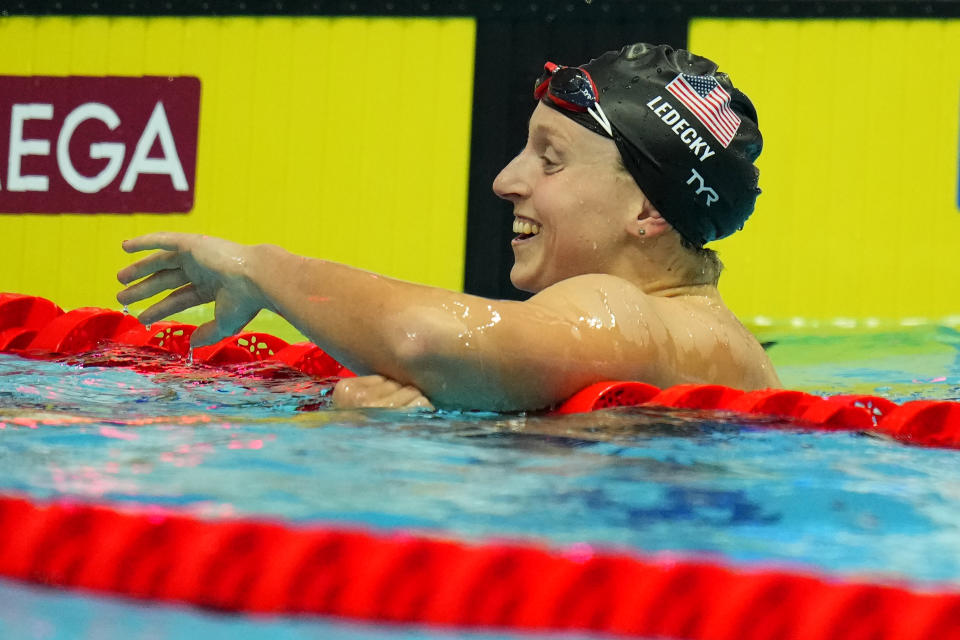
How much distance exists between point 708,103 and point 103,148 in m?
4.84

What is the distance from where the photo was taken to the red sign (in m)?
6.84

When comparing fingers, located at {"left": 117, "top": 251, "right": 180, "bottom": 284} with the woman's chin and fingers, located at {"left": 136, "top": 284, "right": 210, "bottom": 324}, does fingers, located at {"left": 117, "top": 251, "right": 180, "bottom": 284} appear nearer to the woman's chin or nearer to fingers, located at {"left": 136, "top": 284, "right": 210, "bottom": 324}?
fingers, located at {"left": 136, "top": 284, "right": 210, "bottom": 324}

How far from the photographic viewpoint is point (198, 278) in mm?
2389

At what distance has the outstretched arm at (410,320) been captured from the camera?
87.1 inches

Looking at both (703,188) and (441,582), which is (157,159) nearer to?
(703,188)

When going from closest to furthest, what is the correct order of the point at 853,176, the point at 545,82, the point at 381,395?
the point at 381,395, the point at 545,82, the point at 853,176

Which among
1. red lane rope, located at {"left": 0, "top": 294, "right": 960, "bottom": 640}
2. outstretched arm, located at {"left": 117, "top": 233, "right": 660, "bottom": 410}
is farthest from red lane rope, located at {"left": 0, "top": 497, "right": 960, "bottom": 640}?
outstretched arm, located at {"left": 117, "top": 233, "right": 660, "bottom": 410}

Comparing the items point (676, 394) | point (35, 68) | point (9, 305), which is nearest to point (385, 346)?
point (676, 394)

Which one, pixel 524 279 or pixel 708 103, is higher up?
pixel 708 103

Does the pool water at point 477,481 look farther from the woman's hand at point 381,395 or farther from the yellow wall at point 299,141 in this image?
the yellow wall at point 299,141

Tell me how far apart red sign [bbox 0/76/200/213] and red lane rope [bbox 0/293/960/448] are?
3087mm

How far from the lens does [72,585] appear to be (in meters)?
1.50

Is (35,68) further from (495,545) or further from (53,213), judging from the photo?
(495,545)

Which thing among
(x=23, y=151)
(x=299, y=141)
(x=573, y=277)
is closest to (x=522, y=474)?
(x=573, y=277)
